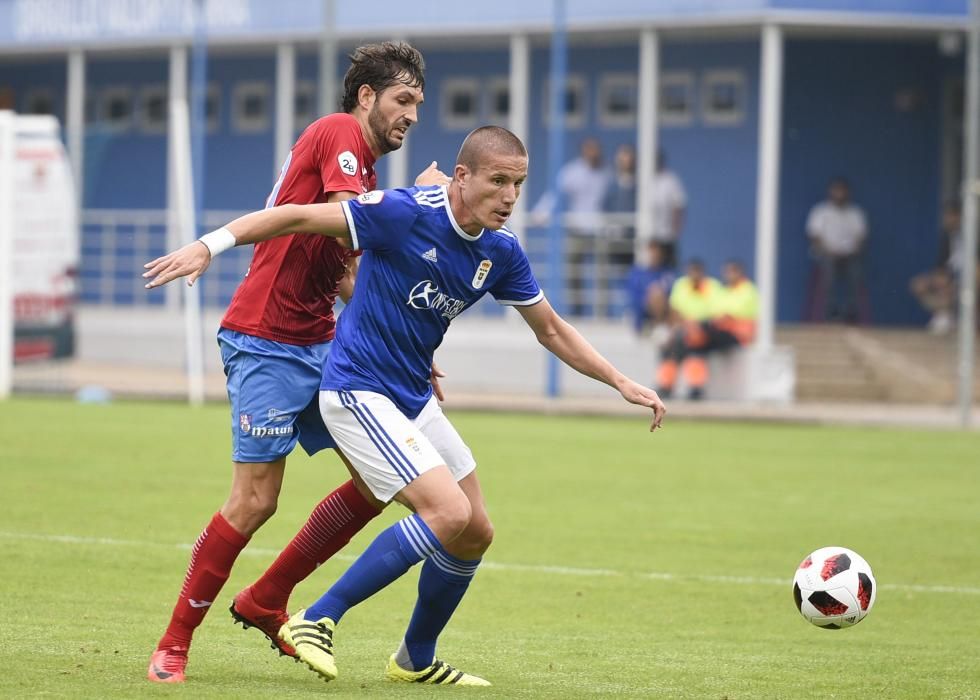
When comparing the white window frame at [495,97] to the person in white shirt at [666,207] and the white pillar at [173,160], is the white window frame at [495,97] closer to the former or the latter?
the person in white shirt at [666,207]

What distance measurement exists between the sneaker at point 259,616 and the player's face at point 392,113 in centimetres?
183

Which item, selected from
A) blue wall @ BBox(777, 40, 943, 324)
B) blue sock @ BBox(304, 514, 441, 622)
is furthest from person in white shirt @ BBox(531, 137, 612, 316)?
blue sock @ BBox(304, 514, 441, 622)

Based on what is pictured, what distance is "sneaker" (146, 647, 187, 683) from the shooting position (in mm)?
6082

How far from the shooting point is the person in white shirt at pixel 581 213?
82.0ft

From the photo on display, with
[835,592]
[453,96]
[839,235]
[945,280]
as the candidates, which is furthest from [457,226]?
[453,96]

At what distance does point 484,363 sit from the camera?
2525 centimetres

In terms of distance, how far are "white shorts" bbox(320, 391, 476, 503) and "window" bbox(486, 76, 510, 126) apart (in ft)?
74.9

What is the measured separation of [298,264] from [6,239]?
14565 millimetres

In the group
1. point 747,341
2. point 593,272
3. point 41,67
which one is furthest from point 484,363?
point 41,67

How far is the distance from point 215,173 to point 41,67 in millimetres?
4466

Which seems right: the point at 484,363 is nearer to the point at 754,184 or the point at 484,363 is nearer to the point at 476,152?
the point at 754,184

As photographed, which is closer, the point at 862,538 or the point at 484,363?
the point at 862,538

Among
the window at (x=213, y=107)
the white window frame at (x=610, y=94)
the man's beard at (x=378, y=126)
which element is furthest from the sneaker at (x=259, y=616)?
the window at (x=213, y=107)

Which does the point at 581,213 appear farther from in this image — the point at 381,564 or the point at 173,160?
the point at 381,564
